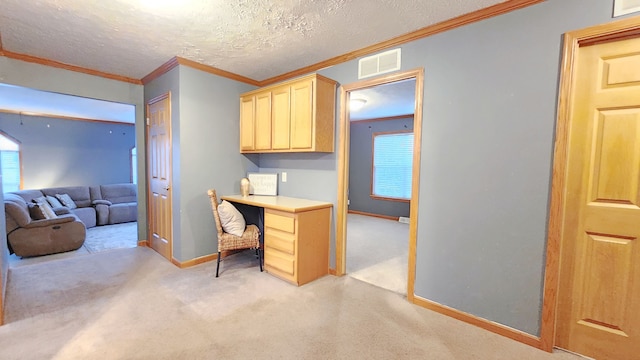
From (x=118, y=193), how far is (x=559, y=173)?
7894 mm

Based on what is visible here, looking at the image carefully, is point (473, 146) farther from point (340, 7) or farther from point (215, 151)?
point (215, 151)

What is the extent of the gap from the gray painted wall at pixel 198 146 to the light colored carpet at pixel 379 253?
6.31 feet

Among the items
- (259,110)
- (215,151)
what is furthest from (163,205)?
(259,110)

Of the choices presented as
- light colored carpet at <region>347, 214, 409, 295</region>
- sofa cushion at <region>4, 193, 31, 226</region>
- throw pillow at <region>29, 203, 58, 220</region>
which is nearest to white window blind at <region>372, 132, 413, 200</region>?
light colored carpet at <region>347, 214, 409, 295</region>

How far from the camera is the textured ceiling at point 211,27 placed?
79.0 inches

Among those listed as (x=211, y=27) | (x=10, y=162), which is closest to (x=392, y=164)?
(x=211, y=27)

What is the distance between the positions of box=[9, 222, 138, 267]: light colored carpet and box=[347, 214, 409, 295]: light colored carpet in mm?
3380

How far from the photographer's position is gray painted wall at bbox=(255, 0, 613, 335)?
1.82 m

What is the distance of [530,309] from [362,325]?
1190 mm

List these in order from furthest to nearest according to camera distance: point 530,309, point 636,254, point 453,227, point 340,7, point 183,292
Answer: point 183,292
point 453,227
point 340,7
point 530,309
point 636,254

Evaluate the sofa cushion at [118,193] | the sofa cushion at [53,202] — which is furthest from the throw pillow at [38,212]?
the sofa cushion at [118,193]

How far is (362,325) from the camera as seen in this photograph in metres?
2.11

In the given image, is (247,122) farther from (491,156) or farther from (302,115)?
(491,156)

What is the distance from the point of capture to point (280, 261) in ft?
9.41
